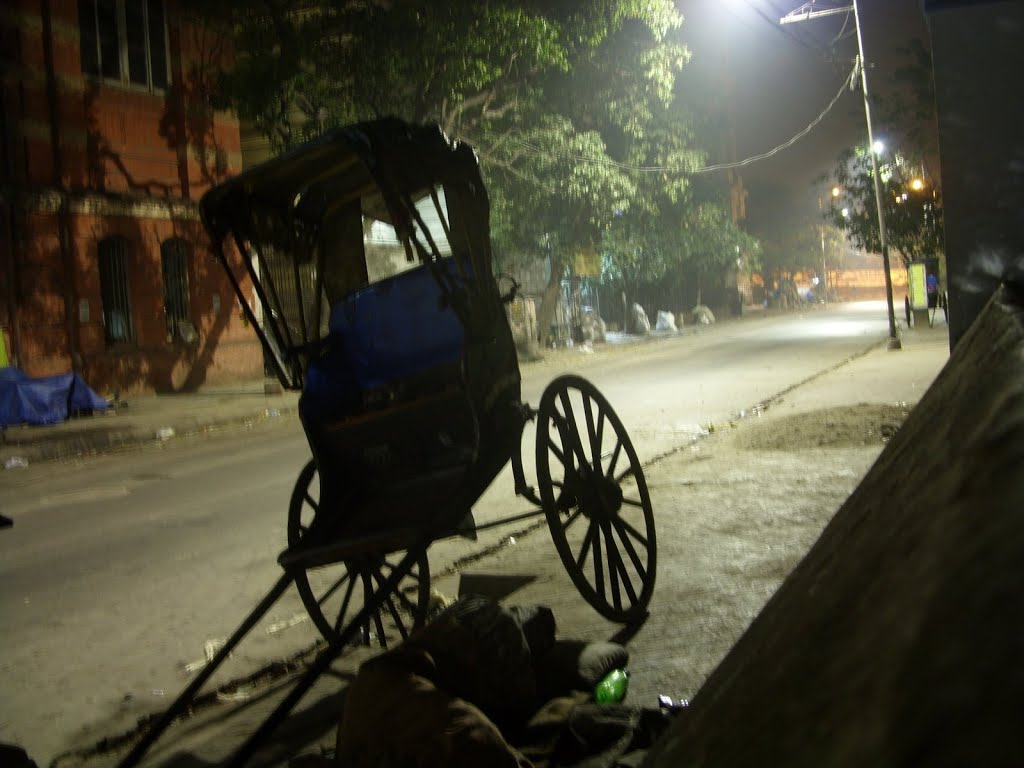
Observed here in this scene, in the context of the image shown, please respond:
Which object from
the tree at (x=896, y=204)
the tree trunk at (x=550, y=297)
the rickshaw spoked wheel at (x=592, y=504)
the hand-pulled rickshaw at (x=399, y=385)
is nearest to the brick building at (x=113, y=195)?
the tree trunk at (x=550, y=297)

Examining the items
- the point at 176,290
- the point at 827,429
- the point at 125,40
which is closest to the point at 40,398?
the point at 176,290

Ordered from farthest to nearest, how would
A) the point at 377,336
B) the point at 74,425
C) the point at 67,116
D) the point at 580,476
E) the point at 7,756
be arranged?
the point at 67,116 → the point at 74,425 → the point at 377,336 → the point at 580,476 → the point at 7,756

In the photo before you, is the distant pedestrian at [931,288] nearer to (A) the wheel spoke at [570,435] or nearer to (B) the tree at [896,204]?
(B) the tree at [896,204]

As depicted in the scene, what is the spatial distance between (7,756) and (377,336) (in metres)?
3.05

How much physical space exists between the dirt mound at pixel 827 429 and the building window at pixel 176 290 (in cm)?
1396

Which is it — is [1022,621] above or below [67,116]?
below

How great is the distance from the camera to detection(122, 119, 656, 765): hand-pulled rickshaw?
13.8 feet

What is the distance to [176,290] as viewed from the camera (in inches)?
789

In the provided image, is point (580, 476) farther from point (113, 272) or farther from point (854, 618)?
point (113, 272)

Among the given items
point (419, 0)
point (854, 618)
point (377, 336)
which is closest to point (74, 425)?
point (419, 0)

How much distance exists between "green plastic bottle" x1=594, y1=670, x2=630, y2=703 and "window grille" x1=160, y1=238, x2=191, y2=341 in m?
17.9

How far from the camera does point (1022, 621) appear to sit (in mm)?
560

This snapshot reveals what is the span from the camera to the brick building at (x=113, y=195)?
1670 cm

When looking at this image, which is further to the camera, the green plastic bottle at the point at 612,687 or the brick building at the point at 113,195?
the brick building at the point at 113,195
